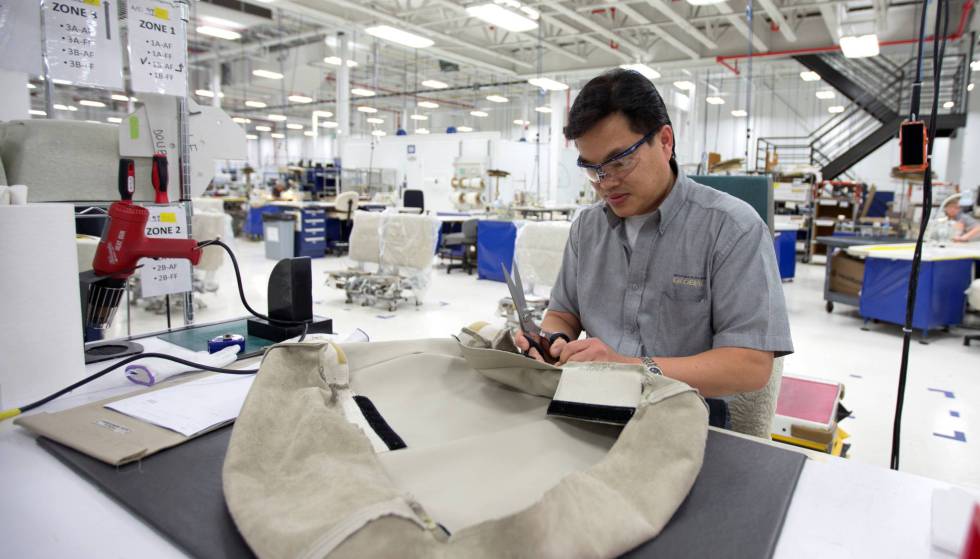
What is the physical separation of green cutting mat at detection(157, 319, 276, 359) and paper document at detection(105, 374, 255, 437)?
0.89ft

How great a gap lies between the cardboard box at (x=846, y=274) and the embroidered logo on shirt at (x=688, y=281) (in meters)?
5.08

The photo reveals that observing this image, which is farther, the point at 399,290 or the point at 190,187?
the point at 399,290

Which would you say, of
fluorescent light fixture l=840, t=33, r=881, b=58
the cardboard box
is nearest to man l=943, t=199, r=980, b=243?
the cardboard box

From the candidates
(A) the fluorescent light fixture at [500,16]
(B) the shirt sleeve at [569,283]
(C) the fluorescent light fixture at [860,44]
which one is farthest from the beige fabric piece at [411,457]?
(C) the fluorescent light fixture at [860,44]

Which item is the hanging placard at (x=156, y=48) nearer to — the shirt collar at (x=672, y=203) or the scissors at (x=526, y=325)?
the scissors at (x=526, y=325)

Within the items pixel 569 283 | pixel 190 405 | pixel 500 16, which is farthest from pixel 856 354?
pixel 500 16

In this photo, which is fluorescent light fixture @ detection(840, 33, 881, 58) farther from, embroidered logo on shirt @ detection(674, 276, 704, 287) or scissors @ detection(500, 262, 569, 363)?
scissors @ detection(500, 262, 569, 363)

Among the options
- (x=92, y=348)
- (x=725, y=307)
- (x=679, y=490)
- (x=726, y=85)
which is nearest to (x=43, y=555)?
(x=679, y=490)

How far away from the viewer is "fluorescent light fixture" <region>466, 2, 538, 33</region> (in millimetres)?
6749

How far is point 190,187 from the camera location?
1833 millimetres

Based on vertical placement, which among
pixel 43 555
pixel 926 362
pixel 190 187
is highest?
pixel 190 187

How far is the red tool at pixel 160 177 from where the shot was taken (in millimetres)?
1681

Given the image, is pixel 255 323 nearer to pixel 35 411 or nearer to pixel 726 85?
pixel 35 411

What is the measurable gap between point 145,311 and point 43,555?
5181mm
